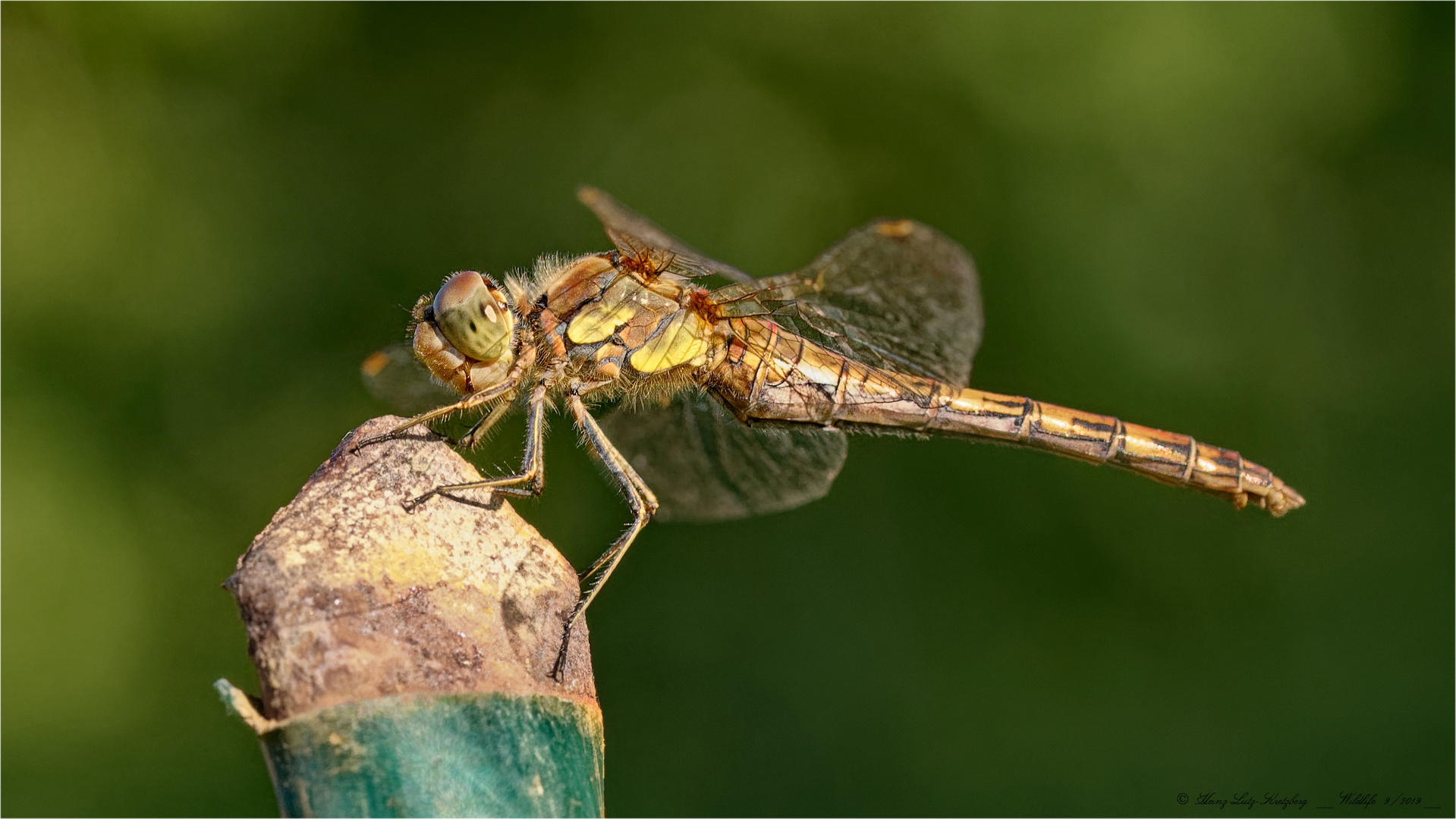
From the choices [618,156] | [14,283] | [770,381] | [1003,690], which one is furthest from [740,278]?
[14,283]

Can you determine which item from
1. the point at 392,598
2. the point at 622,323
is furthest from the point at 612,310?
the point at 392,598

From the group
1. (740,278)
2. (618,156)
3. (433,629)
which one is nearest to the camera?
(433,629)

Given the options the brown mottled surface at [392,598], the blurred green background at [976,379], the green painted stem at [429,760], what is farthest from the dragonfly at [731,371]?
the green painted stem at [429,760]

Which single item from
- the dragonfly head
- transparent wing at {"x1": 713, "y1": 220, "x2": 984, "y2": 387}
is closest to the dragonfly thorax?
the dragonfly head

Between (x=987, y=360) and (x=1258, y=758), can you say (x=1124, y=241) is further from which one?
(x=1258, y=758)

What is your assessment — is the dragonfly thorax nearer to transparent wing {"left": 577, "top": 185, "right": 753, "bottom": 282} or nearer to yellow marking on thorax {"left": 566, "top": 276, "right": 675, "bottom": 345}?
yellow marking on thorax {"left": 566, "top": 276, "right": 675, "bottom": 345}

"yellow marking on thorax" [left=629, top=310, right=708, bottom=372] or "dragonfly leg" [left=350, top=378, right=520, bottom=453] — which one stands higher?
"yellow marking on thorax" [left=629, top=310, right=708, bottom=372]
